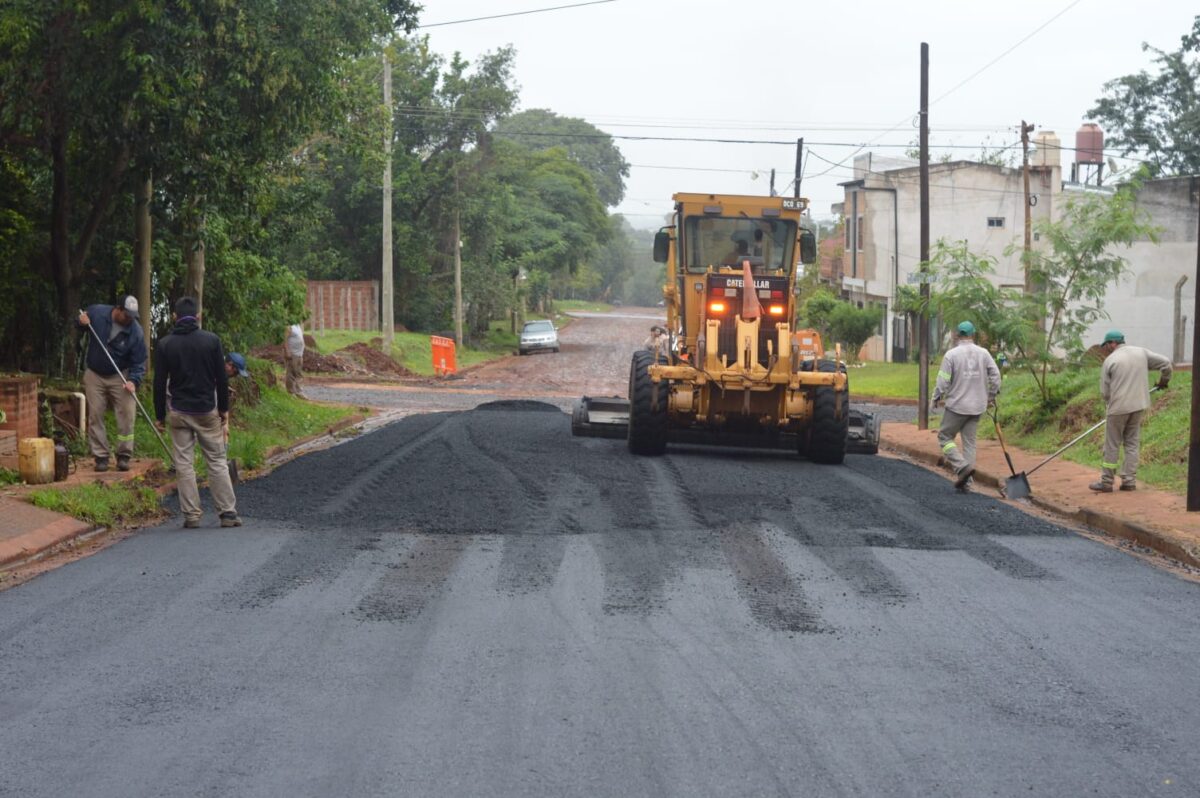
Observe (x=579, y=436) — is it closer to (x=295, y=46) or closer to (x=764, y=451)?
(x=764, y=451)

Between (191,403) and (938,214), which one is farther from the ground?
(938,214)

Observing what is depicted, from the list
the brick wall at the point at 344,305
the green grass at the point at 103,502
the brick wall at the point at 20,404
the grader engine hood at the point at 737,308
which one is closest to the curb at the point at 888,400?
the grader engine hood at the point at 737,308

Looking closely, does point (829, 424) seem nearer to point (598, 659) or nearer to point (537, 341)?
point (598, 659)

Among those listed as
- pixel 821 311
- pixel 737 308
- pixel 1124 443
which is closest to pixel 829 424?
pixel 737 308

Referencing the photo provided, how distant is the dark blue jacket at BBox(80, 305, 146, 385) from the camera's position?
14.0 meters

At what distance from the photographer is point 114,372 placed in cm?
1410

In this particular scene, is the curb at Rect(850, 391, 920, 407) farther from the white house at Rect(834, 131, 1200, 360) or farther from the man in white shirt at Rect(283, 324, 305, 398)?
the man in white shirt at Rect(283, 324, 305, 398)

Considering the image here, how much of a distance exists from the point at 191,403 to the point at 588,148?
393 ft

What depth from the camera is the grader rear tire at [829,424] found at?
55.7 ft

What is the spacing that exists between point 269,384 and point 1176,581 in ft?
58.3

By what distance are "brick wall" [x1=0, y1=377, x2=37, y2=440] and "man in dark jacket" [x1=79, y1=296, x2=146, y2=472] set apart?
1.83ft

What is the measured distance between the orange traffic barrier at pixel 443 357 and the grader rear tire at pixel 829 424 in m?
25.7

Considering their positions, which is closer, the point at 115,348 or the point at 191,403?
the point at 191,403

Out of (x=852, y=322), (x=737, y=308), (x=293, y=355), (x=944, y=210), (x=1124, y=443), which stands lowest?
(x=1124, y=443)
